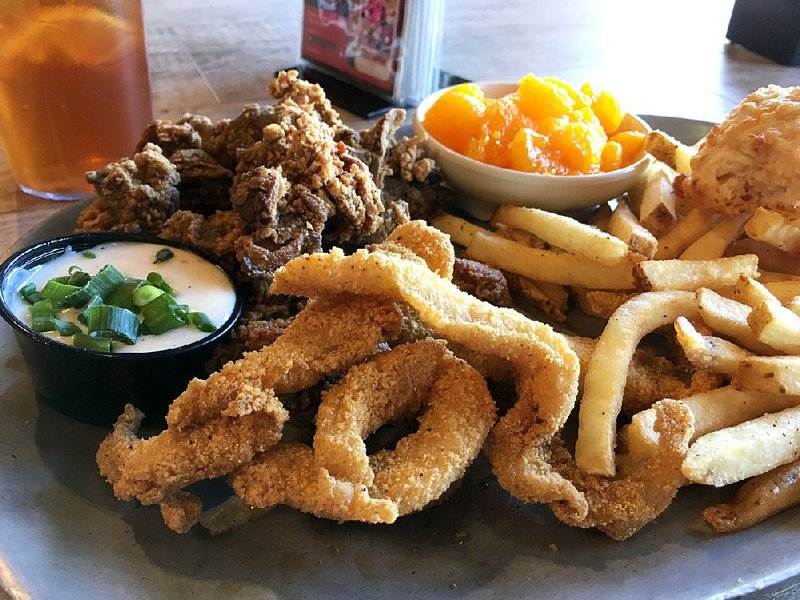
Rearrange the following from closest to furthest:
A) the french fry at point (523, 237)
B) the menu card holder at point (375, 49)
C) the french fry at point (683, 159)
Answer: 1. the french fry at point (523, 237)
2. the french fry at point (683, 159)
3. the menu card holder at point (375, 49)

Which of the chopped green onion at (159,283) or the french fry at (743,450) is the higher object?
the chopped green onion at (159,283)

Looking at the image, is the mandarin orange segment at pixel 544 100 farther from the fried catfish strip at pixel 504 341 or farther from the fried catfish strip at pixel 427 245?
the fried catfish strip at pixel 504 341

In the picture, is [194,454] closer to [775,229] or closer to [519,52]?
[775,229]

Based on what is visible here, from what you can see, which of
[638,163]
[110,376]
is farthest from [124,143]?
[638,163]

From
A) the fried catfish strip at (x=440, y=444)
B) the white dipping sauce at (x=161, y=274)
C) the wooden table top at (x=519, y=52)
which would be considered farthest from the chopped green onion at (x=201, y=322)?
the wooden table top at (x=519, y=52)

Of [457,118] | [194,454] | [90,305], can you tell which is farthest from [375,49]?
[194,454]


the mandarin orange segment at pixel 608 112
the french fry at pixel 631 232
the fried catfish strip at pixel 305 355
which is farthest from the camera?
the mandarin orange segment at pixel 608 112

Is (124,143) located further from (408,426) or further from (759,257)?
(759,257)

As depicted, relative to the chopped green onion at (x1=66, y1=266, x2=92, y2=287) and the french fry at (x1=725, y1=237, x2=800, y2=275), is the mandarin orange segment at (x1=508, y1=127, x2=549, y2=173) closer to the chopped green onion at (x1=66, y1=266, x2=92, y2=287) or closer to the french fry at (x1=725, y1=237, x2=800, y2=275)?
the french fry at (x1=725, y1=237, x2=800, y2=275)
